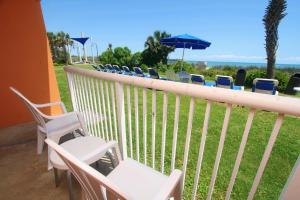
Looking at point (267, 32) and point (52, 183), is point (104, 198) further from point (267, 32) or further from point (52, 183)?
point (267, 32)

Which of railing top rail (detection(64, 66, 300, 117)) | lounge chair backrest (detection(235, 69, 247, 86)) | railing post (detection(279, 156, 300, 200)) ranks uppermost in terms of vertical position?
railing top rail (detection(64, 66, 300, 117))

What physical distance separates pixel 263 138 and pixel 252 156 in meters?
0.80

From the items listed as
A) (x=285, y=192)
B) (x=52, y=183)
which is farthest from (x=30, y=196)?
(x=285, y=192)

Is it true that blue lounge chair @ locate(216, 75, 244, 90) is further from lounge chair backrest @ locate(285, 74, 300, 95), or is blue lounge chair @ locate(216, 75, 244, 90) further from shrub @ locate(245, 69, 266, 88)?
shrub @ locate(245, 69, 266, 88)

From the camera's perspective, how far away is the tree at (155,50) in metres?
20.3

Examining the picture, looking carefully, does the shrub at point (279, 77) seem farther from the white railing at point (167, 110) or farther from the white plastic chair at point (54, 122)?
the white plastic chair at point (54, 122)

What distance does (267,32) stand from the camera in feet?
29.8

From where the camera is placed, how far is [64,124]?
2168mm

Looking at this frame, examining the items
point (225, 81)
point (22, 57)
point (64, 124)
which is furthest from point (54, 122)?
point (225, 81)

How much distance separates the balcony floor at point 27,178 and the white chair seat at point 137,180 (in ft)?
3.18

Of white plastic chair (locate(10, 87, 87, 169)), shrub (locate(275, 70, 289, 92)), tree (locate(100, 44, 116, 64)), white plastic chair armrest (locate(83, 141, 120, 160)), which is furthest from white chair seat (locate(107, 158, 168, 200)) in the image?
tree (locate(100, 44, 116, 64))

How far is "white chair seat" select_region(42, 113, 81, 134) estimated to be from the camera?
2065mm

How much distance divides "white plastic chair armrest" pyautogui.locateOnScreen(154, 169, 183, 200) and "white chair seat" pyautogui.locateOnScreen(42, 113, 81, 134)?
5.52 ft

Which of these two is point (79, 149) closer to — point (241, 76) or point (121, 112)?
point (121, 112)
